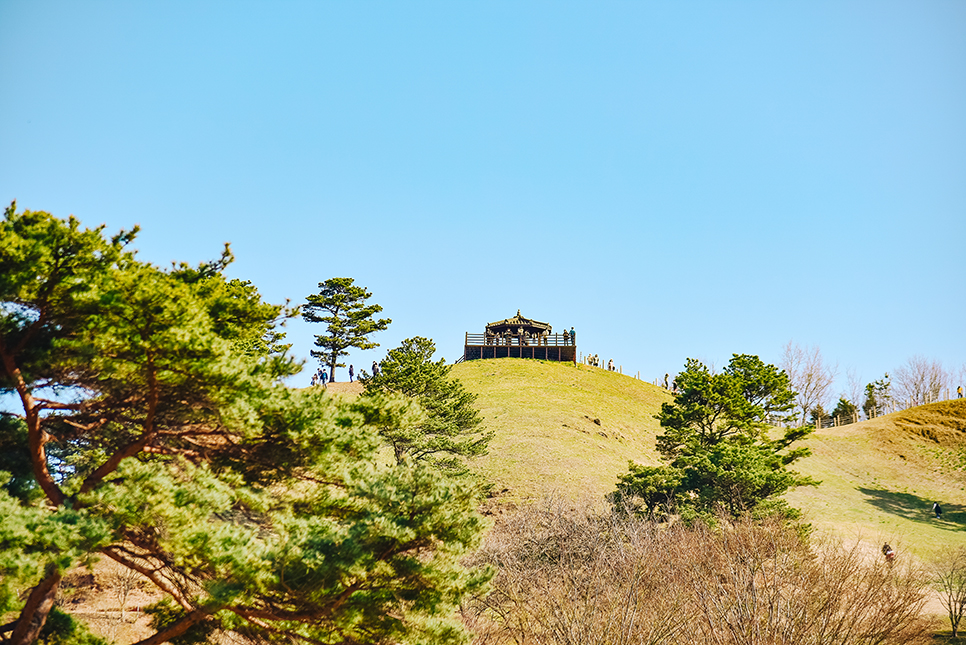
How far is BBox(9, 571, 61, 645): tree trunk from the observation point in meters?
11.2

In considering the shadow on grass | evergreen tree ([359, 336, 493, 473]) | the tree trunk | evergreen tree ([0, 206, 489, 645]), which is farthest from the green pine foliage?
the tree trunk

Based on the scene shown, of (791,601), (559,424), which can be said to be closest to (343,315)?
(559,424)

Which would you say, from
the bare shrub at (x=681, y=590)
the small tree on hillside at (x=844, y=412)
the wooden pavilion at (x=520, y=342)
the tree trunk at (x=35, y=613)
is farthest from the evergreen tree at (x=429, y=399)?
the small tree on hillside at (x=844, y=412)

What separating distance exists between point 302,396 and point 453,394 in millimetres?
23962

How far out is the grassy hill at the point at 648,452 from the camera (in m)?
38.5

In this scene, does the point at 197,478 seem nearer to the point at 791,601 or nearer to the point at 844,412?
the point at 791,601

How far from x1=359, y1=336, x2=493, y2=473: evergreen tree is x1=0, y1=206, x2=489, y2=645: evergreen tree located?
1885 centimetres

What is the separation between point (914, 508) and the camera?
4231cm

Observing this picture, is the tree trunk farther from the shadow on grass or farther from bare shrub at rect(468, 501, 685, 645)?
the shadow on grass

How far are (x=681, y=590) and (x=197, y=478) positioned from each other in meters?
12.3

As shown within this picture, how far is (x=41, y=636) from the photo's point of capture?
467 inches

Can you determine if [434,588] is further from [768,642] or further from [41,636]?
[41,636]

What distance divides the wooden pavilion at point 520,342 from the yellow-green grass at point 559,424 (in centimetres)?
188

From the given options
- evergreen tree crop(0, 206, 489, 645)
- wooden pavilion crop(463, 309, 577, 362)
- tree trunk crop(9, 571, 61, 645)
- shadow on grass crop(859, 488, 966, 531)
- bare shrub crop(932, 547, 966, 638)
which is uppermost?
wooden pavilion crop(463, 309, 577, 362)
